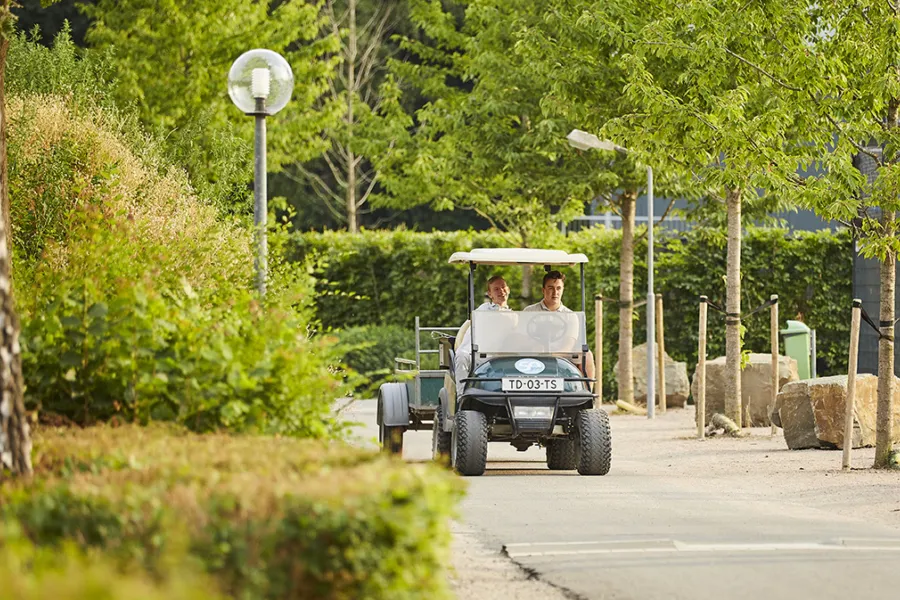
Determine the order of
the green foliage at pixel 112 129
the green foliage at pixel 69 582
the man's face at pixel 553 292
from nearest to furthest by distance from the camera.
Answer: the green foliage at pixel 69 582 < the man's face at pixel 553 292 < the green foliage at pixel 112 129

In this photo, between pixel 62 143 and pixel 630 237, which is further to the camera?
pixel 630 237

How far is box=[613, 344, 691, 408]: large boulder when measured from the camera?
2431cm

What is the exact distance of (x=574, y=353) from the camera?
1405 cm

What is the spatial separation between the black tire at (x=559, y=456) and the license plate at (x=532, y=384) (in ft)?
3.14

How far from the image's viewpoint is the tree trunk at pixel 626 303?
78.9 feet

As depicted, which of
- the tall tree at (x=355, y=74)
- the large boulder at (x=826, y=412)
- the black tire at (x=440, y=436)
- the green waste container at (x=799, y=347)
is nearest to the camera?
the black tire at (x=440, y=436)

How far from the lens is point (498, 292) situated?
14.6m


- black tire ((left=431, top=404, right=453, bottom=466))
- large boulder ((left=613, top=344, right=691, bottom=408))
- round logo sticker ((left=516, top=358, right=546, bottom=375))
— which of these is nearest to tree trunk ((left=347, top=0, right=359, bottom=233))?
large boulder ((left=613, top=344, right=691, bottom=408))

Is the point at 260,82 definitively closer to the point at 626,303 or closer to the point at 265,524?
the point at 265,524

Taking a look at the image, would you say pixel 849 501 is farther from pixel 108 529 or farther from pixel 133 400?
pixel 108 529

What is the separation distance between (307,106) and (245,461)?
89.2ft

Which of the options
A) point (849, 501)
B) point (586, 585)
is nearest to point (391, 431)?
point (849, 501)

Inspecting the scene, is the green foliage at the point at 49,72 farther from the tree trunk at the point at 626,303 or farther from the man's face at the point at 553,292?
the man's face at the point at 553,292

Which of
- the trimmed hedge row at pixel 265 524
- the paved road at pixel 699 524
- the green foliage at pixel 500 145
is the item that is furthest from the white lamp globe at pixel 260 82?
the green foliage at pixel 500 145
